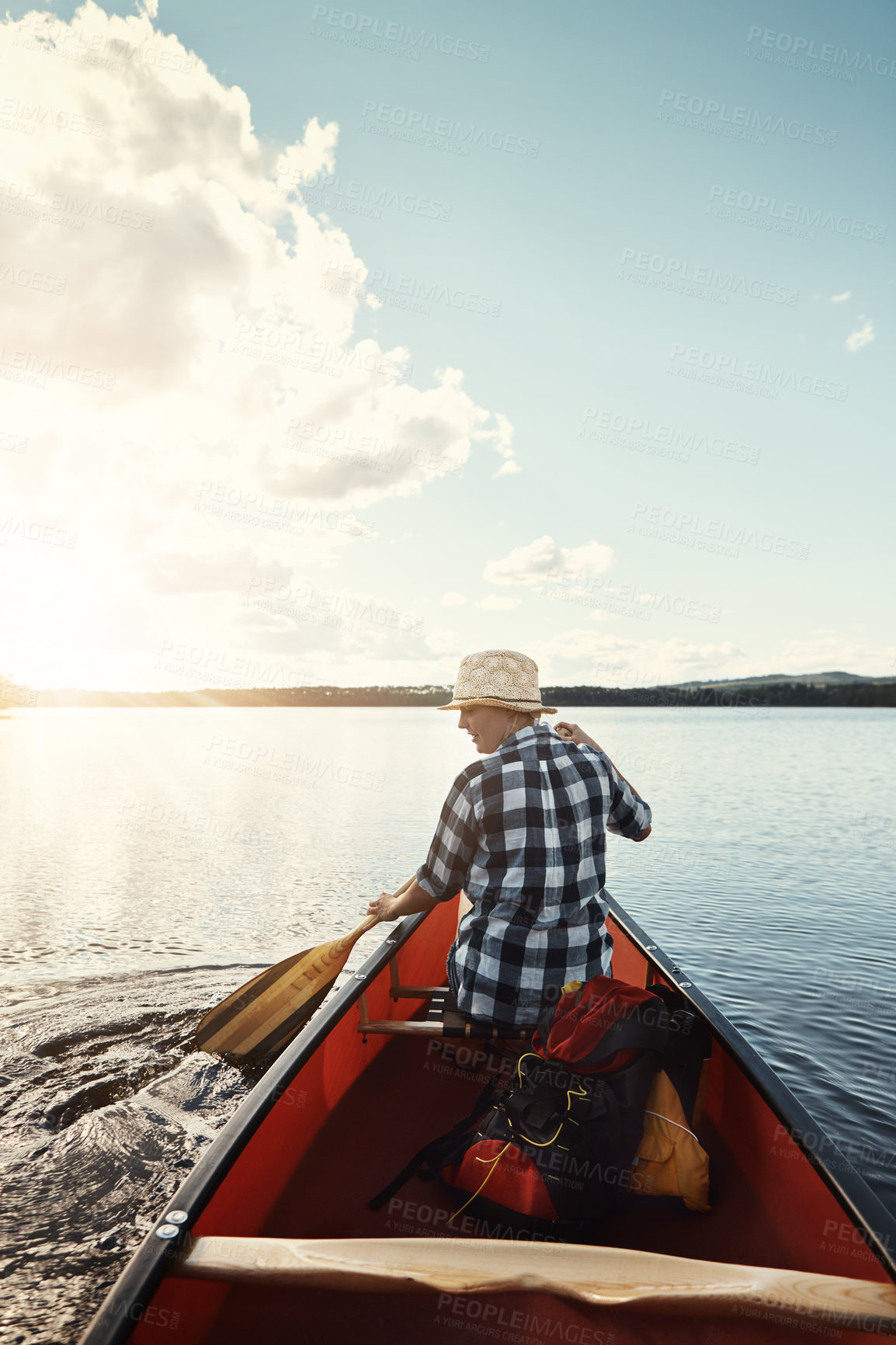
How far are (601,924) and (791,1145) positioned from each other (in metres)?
0.95

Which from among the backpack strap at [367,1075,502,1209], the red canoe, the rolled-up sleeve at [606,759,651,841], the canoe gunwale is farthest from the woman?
Result: the canoe gunwale

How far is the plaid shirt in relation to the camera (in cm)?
272

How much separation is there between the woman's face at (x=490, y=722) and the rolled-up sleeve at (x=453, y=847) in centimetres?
29

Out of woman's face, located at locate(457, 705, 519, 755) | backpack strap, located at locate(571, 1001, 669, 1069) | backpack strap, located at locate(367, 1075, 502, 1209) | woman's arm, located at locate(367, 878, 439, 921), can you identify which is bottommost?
backpack strap, located at locate(367, 1075, 502, 1209)

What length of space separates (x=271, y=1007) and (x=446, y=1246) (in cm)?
347

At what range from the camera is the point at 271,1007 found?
493 centimetres

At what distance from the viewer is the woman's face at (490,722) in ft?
10.1

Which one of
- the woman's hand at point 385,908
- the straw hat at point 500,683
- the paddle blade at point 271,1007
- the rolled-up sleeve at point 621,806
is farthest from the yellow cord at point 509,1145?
the paddle blade at point 271,1007

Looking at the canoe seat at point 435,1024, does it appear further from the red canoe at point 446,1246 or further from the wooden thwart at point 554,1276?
the wooden thwart at point 554,1276

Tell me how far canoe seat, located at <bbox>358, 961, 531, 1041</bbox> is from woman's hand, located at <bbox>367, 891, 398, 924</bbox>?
1.32ft

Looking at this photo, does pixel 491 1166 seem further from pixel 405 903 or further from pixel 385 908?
pixel 385 908

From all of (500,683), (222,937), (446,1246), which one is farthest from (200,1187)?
(222,937)

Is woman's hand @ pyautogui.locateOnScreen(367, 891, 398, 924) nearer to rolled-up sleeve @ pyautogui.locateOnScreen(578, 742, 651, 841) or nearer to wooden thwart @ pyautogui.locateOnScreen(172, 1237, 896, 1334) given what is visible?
rolled-up sleeve @ pyautogui.locateOnScreen(578, 742, 651, 841)

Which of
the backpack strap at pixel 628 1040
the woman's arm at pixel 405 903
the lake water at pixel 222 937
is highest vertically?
the woman's arm at pixel 405 903
